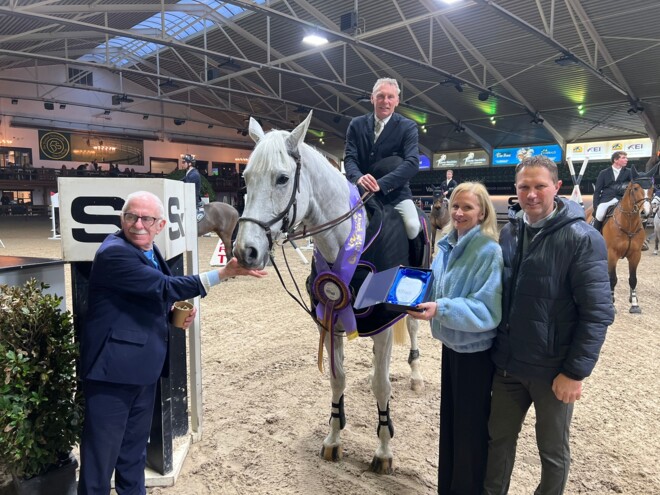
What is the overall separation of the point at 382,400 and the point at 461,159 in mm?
23374

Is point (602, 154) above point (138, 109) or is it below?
below

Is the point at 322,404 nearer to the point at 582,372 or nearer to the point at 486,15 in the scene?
the point at 582,372

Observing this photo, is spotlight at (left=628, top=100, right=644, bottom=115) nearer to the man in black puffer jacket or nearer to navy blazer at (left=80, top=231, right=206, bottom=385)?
the man in black puffer jacket

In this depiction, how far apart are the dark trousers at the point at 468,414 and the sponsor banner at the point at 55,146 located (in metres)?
26.9

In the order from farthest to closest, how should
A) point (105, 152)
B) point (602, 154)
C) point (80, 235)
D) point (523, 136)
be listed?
point (105, 152), point (523, 136), point (602, 154), point (80, 235)

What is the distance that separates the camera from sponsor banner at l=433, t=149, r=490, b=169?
2302cm

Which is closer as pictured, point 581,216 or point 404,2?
point 581,216

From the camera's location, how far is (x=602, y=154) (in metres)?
19.1

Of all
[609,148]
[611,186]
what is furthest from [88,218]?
[609,148]

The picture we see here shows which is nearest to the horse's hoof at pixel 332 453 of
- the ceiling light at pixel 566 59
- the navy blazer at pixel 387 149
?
the navy blazer at pixel 387 149

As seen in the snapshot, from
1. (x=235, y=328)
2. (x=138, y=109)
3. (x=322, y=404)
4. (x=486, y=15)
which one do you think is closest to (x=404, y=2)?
(x=486, y=15)

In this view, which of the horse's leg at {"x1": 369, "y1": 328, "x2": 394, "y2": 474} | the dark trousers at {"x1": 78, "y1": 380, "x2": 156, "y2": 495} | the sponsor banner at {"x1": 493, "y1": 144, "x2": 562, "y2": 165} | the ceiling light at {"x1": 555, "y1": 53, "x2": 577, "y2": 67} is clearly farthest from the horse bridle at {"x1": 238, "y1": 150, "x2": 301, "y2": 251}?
the sponsor banner at {"x1": 493, "y1": 144, "x2": 562, "y2": 165}

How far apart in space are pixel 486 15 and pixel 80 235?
528 inches

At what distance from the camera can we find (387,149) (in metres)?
2.60
